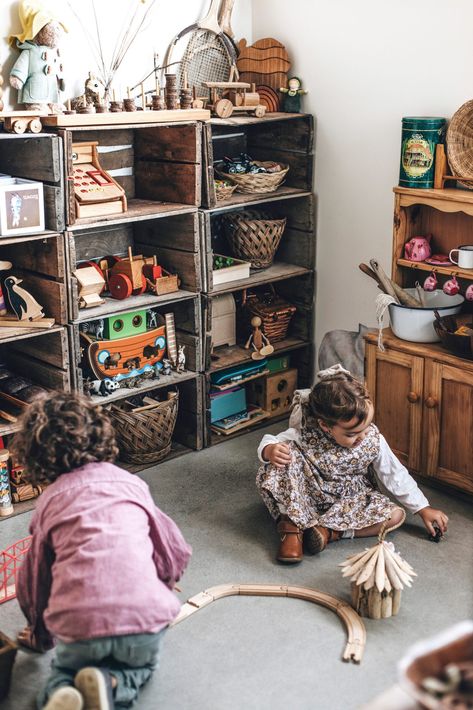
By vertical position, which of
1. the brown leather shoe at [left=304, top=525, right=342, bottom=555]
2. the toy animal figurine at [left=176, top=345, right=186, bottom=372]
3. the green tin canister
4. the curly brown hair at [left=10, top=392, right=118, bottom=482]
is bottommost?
the brown leather shoe at [left=304, top=525, right=342, bottom=555]

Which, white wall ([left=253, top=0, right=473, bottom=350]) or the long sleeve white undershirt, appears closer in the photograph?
the long sleeve white undershirt

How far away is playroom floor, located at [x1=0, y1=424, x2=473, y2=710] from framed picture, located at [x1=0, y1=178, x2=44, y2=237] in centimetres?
109

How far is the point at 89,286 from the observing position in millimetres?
3480

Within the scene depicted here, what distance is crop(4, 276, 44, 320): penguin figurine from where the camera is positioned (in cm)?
332

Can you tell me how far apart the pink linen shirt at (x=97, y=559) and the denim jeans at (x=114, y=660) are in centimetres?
5

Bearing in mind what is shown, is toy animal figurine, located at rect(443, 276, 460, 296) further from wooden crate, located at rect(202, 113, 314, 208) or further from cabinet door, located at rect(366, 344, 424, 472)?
wooden crate, located at rect(202, 113, 314, 208)

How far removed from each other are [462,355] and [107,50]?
1.89 meters

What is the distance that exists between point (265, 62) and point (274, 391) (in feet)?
5.00

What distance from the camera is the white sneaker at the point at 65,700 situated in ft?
6.54

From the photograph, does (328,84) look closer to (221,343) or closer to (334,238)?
(334,238)

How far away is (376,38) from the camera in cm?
373

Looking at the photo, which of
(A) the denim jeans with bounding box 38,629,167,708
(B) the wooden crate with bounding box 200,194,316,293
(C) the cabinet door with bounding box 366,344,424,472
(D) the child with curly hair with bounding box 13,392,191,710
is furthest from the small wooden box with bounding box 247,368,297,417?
(A) the denim jeans with bounding box 38,629,167,708

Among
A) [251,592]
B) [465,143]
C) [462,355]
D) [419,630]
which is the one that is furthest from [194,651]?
[465,143]

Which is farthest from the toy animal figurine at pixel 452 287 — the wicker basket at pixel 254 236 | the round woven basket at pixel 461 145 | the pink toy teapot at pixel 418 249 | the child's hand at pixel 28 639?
the child's hand at pixel 28 639
